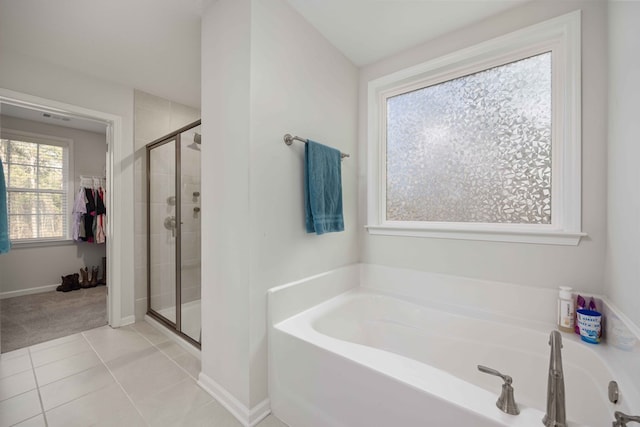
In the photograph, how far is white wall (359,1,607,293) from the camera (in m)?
1.32

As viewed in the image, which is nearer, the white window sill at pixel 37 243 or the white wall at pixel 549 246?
the white wall at pixel 549 246

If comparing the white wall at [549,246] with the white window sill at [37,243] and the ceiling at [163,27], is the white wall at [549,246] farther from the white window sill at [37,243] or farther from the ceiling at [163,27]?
the white window sill at [37,243]

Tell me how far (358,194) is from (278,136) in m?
0.95

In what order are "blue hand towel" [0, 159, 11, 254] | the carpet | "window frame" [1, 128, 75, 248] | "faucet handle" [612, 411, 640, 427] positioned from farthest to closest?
"window frame" [1, 128, 75, 248], the carpet, "blue hand towel" [0, 159, 11, 254], "faucet handle" [612, 411, 640, 427]

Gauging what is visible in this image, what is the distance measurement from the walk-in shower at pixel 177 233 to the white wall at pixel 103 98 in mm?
222

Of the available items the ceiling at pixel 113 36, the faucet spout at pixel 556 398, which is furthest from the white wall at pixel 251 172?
the faucet spout at pixel 556 398

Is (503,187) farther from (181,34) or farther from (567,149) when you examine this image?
(181,34)

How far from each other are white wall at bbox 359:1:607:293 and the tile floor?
1.42m

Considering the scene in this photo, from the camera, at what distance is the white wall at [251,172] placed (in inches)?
53.6

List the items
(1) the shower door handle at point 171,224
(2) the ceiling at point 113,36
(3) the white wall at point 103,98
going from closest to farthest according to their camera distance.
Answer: (2) the ceiling at point 113,36 < (3) the white wall at point 103,98 < (1) the shower door handle at point 171,224

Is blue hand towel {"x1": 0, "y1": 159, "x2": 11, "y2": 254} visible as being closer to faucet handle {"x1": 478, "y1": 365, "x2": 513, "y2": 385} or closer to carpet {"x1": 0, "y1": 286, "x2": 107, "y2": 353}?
carpet {"x1": 0, "y1": 286, "x2": 107, "y2": 353}

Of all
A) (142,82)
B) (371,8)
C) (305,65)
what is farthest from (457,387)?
(142,82)

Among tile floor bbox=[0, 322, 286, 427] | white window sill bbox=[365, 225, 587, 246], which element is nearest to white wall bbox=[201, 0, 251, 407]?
tile floor bbox=[0, 322, 286, 427]

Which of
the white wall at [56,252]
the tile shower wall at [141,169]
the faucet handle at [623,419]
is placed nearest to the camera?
the faucet handle at [623,419]
